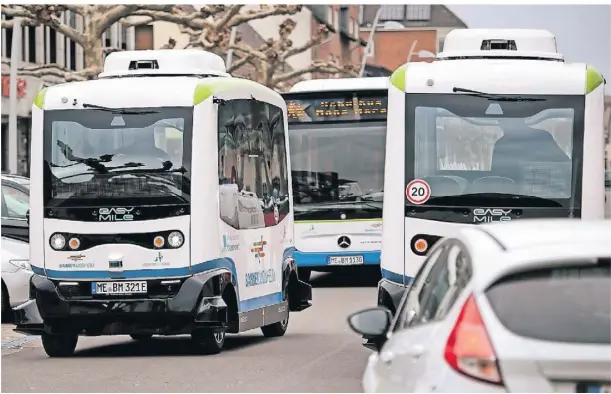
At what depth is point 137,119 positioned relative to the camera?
14.8m

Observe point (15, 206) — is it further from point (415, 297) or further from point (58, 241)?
point (415, 297)

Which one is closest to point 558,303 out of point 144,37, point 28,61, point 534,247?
point 534,247

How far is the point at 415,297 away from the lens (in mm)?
7031

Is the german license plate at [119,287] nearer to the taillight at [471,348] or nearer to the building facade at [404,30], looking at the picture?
the taillight at [471,348]

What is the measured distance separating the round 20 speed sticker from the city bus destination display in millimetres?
11182

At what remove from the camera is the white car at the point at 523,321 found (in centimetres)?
542

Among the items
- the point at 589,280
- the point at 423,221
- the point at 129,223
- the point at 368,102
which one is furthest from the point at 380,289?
the point at 368,102

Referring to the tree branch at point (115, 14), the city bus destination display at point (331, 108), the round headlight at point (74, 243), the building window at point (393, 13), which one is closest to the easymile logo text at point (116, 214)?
the round headlight at point (74, 243)

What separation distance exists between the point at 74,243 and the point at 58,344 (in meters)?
1.06

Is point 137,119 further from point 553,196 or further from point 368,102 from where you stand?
point 368,102

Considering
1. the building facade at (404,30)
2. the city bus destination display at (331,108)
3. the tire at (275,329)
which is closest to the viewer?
the tire at (275,329)

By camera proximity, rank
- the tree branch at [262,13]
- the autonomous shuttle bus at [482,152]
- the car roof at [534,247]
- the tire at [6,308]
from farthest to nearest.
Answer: the tree branch at [262,13], the tire at [6,308], the autonomous shuttle bus at [482,152], the car roof at [534,247]

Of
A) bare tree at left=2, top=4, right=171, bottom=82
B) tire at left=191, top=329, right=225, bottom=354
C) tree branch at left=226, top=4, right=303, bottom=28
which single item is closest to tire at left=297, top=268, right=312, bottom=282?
bare tree at left=2, top=4, right=171, bottom=82

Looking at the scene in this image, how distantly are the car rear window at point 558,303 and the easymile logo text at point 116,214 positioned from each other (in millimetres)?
9348
